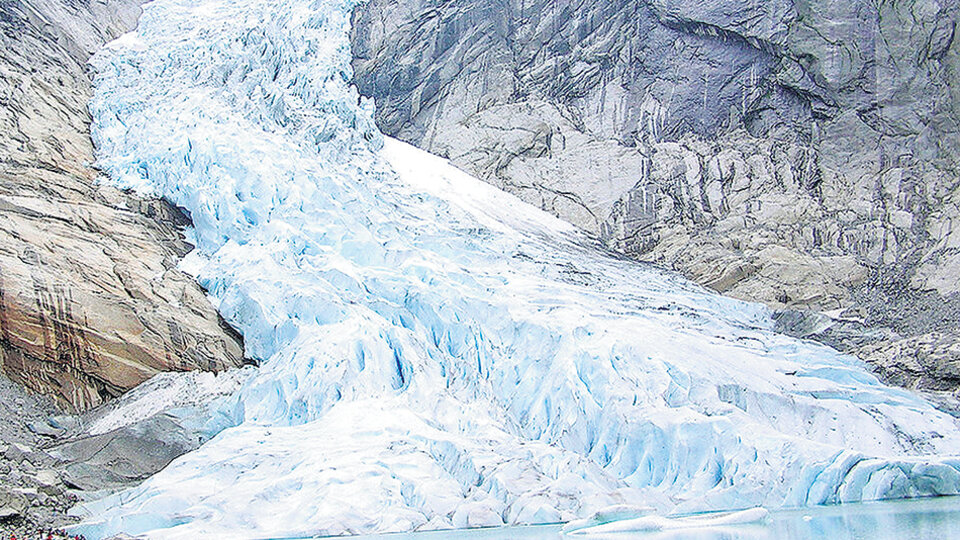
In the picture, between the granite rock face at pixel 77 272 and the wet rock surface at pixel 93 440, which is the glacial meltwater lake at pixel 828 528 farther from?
the granite rock face at pixel 77 272

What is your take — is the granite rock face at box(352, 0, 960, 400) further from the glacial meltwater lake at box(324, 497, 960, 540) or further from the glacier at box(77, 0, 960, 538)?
the glacial meltwater lake at box(324, 497, 960, 540)

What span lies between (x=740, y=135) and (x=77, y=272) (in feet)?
37.7

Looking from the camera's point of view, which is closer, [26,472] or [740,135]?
[26,472]

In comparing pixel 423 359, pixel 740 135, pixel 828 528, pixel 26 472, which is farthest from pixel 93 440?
pixel 740 135

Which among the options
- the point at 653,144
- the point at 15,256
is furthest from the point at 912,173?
the point at 15,256

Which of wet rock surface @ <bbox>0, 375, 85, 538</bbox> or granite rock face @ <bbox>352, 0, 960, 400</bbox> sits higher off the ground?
granite rock face @ <bbox>352, 0, 960, 400</bbox>

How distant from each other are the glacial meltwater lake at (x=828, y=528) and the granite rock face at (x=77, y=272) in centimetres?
511

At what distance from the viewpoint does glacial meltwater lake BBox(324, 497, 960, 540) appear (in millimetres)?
6922

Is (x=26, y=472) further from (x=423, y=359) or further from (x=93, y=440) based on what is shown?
(x=423, y=359)

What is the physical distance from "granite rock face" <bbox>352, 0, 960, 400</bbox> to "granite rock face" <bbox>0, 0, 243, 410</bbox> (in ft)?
21.7

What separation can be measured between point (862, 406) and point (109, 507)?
8.35 m

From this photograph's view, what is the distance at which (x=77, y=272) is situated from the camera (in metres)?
12.8

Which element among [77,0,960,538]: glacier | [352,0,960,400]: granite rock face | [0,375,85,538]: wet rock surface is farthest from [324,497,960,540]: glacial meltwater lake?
[352,0,960,400]: granite rock face

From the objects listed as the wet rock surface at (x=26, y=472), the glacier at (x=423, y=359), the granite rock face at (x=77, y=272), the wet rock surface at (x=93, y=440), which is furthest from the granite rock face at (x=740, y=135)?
the wet rock surface at (x=26, y=472)
